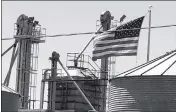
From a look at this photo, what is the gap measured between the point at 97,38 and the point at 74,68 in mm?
9490

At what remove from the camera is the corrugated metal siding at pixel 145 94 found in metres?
22.9

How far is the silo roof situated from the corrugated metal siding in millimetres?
426

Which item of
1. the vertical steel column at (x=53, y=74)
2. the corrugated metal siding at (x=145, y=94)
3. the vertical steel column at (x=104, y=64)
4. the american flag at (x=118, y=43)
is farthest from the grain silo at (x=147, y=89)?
the vertical steel column at (x=104, y=64)

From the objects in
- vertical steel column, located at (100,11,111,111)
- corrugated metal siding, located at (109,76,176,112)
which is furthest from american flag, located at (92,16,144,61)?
vertical steel column, located at (100,11,111,111)

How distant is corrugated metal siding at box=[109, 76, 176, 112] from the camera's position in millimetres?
22938

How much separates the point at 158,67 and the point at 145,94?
1.84 metres

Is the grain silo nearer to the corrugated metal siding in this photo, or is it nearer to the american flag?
the corrugated metal siding

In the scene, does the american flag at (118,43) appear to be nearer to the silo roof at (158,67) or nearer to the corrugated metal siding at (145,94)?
the silo roof at (158,67)

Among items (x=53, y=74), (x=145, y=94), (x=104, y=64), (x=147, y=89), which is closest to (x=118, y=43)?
(x=147, y=89)

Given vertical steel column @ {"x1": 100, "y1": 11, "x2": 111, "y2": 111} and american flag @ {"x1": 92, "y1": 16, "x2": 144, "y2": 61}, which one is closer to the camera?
american flag @ {"x1": 92, "y1": 16, "x2": 144, "y2": 61}

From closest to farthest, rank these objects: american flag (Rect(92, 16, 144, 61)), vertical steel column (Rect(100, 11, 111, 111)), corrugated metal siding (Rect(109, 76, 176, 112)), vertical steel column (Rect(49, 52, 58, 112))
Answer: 1. corrugated metal siding (Rect(109, 76, 176, 112))
2. american flag (Rect(92, 16, 144, 61))
3. vertical steel column (Rect(49, 52, 58, 112))
4. vertical steel column (Rect(100, 11, 111, 111))

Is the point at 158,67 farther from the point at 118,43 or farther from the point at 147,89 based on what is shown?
the point at 118,43

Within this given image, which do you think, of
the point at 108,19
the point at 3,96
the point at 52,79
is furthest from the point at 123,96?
the point at 108,19

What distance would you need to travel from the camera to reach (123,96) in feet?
79.5
